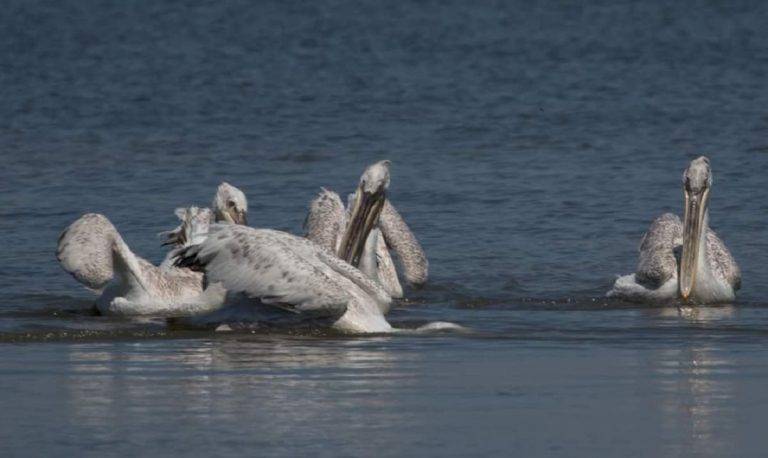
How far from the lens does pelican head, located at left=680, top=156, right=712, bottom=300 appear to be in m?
10.8

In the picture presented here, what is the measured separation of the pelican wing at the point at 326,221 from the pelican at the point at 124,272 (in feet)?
3.51

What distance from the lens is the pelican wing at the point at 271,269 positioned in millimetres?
8766

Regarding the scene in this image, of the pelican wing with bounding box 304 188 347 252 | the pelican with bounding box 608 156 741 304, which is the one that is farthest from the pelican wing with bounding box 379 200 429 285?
the pelican with bounding box 608 156 741 304

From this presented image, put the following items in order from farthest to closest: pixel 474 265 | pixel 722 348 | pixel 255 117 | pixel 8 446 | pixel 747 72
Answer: pixel 747 72
pixel 255 117
pixel 474 265
pixel 722 348
pixel 8 446

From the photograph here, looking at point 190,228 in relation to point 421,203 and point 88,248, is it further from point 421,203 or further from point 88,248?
point 421,203

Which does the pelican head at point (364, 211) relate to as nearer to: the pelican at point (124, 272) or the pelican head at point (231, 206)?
the pelican head at point (231, 206)

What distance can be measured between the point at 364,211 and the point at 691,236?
1.79 m

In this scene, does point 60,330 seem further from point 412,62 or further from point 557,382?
point 412,62

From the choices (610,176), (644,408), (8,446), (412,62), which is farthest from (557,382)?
(412,62)

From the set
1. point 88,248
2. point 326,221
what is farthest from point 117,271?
point 326,221

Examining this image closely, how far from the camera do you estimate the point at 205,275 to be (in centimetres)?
930

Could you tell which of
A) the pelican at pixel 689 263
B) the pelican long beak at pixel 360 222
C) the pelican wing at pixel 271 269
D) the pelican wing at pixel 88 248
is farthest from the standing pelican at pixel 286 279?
the pelican at pixel 689 263

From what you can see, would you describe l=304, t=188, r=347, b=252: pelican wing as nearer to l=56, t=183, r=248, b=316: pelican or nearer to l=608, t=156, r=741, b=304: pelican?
l=56, t=183, r=248, b=316: pelican

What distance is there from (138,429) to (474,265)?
231 inches
